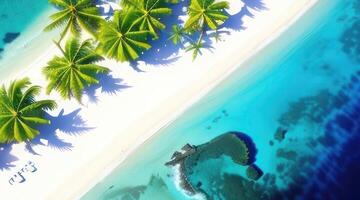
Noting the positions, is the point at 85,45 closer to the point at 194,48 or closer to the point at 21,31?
the point at 21,31

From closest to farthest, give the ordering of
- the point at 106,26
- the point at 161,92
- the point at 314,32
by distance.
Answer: the point at 106,26 < the point at 161,92 < the point at 314,32

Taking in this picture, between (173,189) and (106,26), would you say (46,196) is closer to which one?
(173,189)

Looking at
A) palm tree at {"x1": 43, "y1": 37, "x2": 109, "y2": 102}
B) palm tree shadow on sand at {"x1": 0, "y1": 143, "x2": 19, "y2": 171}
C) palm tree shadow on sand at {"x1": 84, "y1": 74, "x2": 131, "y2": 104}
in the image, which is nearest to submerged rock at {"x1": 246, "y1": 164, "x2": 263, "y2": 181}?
palm tree shadow on sand at {"x1": 84, "y1": 74, "x2": 131, "y2": 104}

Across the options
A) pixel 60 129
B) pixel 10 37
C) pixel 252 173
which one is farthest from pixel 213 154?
pixel 10 37

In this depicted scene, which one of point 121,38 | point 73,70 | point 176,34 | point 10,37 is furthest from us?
point 10,37

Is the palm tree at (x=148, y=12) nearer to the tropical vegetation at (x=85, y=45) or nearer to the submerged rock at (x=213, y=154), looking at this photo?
the tropical vegetation at (x=85, y=45)

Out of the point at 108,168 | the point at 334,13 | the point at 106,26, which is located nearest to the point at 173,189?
the point at 108,168

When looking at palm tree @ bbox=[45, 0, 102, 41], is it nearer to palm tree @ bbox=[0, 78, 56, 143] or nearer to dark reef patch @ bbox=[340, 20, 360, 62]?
palm tree @ bbox=[0, 78, 56, 143]
